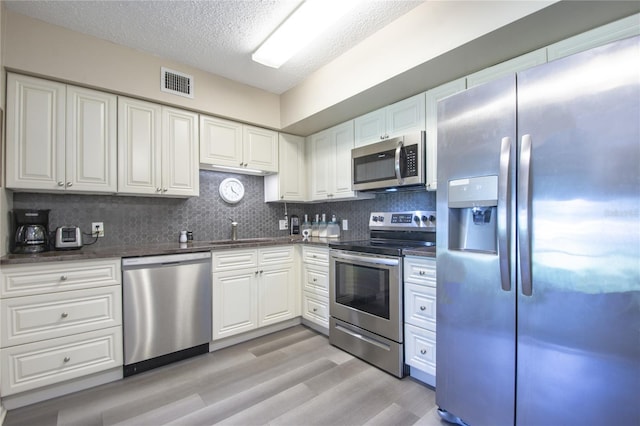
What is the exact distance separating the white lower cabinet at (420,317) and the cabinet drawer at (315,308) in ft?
3.02

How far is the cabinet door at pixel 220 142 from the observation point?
2.80m

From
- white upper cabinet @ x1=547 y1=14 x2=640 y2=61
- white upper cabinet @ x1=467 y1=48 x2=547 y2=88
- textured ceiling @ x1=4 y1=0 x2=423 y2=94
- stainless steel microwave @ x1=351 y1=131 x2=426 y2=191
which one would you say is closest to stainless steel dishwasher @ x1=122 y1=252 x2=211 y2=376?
stainless steel microwave @ x1=351 y1=131 x2=426 y2=191

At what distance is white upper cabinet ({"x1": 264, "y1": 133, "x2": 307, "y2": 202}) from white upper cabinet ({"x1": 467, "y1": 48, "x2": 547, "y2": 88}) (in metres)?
2.01

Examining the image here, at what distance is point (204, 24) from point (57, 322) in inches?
89.3

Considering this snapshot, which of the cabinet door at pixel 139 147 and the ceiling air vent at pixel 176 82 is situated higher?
the ceiling air vent at pixel 176 82

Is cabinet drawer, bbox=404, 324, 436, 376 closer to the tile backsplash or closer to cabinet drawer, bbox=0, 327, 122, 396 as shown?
the tile backsplash

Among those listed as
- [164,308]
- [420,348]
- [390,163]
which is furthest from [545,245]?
[164,308]

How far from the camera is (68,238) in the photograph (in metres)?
2.19

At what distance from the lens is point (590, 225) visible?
1127 millimetres

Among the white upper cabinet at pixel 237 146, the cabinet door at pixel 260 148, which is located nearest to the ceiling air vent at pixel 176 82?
the white upper cabinet at pixel 237 146

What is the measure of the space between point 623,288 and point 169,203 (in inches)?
127

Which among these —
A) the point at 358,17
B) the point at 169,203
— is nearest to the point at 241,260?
the point at 169,203

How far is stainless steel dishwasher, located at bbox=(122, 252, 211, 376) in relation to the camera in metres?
2.11

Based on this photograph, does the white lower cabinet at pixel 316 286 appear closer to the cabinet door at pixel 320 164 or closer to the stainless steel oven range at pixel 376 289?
the stainless steel oven range at pixel 376 289
